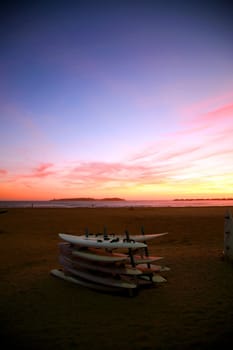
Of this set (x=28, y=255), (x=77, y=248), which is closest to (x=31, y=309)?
(x=77, y=248)

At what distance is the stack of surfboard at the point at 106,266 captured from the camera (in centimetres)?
588

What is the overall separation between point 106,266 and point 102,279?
0.30 m

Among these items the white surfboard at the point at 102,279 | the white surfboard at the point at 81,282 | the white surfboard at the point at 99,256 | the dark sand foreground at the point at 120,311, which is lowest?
the dark sand foreground at the point at 120,311

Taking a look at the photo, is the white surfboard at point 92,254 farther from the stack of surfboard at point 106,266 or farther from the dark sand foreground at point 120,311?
the dark sand foreground at point 120,311

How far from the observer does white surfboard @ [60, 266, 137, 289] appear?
5.77m

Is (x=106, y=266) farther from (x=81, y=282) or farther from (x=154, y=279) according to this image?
(x=154, y=279)

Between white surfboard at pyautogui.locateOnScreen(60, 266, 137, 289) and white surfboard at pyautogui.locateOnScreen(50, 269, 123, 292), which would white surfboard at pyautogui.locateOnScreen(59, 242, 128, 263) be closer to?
white surfboard at pyautogui.locateOnScreen(60, 266, 137, 289)

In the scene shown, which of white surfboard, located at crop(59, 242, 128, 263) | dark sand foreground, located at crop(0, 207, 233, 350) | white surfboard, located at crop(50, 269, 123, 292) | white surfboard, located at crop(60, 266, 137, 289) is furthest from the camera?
white surfboard, located at crop(50, 269, 123, 292)

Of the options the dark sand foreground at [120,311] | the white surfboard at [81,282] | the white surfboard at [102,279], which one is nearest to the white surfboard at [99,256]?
the white surfboard at [102,279]

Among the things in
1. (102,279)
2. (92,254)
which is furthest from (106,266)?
(92,254)

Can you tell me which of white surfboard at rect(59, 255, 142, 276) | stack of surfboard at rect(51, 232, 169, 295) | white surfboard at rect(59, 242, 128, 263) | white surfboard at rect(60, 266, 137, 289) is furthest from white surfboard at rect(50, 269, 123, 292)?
white surfboard at rect(59, 242, 128, 263)

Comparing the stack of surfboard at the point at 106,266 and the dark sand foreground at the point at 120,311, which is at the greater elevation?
the stack of surfboard at the point at 106,266

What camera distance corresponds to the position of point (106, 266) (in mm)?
6148

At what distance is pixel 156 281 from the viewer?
6.48 metres
